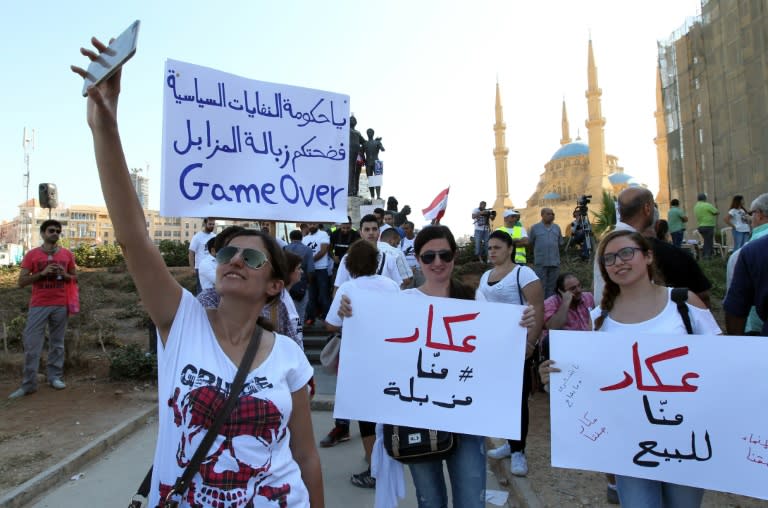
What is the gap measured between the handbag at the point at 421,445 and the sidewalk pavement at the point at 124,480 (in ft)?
5.32

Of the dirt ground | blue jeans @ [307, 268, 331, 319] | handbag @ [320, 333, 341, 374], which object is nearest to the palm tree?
blue jeans @ [307, 268, 331, 319]

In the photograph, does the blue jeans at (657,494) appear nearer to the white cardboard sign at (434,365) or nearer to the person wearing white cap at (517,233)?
the white cardboard sign at (434,365)

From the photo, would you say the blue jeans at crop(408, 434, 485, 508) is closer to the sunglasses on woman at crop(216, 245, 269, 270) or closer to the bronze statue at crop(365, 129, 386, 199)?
the sunglasses on woman at crop(216, 245, 269, 270)

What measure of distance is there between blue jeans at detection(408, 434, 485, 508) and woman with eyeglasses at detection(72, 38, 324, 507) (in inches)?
33.5

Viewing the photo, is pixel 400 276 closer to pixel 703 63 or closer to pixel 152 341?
pixel 152 341

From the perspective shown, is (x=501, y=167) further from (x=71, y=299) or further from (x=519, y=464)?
(x=519, y=464)

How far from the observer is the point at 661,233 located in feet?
14.9

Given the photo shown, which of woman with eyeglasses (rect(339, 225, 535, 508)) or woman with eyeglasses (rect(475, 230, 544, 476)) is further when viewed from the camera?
woman with eyeglasses (rect(475, 230, 544, 476))

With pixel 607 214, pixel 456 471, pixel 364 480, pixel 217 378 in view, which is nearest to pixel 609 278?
pixel 456 471

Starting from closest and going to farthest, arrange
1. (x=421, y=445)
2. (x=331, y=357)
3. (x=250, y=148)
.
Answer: (x=421, y=445) < (x=331, y=357) < (x=250, y=148)

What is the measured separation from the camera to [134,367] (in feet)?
23.6

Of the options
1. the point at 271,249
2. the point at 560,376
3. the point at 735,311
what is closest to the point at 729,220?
the point at 735,311

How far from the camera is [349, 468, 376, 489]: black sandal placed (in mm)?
4176

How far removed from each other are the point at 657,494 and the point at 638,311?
78cm
